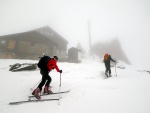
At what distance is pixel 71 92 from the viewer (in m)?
6.54

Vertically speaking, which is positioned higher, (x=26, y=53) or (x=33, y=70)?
(x=26, y=53)

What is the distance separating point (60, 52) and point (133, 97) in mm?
38519

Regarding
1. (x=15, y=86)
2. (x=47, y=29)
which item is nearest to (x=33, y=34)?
(x=47, y=29)

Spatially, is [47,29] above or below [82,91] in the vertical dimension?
above

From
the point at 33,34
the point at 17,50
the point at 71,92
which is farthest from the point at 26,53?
the point at 71,92

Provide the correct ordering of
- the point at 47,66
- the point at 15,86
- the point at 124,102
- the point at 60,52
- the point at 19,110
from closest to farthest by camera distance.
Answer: the point at 19,110 → the point at 124,102 → the point at 47,66 → the point at 15,86 → the point at 60,52

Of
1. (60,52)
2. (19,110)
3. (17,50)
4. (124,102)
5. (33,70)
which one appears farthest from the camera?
(60,52)

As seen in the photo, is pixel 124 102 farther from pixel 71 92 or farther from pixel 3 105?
pixel 3 105

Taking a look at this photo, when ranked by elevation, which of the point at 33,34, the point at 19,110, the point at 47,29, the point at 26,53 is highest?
the point at 47,29

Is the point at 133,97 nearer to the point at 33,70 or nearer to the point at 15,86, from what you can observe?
the point at 15,86

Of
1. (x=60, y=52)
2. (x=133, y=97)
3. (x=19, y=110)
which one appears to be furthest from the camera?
(x=60, y=52)

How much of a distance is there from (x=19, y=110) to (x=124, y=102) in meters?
4.13

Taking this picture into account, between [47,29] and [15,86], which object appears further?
[47,29]

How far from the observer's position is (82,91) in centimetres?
661
